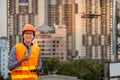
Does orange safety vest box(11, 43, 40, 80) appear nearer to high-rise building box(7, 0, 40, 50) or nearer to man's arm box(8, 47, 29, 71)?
man's arm box(8, 47, 29, 71)

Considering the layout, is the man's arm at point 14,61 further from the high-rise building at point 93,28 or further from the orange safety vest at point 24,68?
the high-rise building at point 93,28

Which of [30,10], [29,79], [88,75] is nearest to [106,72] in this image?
[29,79]

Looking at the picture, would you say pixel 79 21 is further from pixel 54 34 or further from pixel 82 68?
pixel 82 68

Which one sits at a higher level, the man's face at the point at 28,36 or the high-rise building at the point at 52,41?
the man's face at the point at 28,36

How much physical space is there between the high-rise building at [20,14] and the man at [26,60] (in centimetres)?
3542

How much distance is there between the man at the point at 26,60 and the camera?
6.21ft

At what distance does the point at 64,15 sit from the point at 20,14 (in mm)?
3315

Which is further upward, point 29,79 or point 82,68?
point 29,79

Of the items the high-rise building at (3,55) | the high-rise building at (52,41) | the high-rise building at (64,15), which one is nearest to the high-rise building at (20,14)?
the high-rise building at (64,15)

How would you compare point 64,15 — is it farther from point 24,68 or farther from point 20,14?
point 24,68

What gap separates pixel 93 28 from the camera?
38500 millimetres

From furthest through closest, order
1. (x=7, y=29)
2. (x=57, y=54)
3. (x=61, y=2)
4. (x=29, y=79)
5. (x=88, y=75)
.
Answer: (x=61, y=2)
(x=7, y=29)
(x=57, y=54)
(x=88, y=75)
(x=29, y=79)

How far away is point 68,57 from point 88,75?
51.0 ft

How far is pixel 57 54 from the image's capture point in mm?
34156
